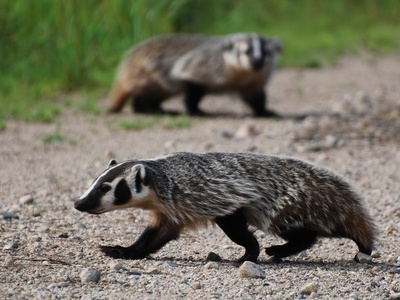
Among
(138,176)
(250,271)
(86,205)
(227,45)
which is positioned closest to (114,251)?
(86,205)

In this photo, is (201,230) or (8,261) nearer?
(8,261)

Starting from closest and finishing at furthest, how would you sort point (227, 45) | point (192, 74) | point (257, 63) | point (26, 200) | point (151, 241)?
1. point (151, 241)
2. point (26, 200)
3. point (257, 63)
4. point (192, 74)
5. point (227, 45)

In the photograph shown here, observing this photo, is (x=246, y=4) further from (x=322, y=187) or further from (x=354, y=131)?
(x=322, y=187)

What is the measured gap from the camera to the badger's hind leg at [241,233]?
15.9 ft

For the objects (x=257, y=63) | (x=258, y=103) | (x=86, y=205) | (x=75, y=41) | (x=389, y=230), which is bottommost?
(x=258, y=103)

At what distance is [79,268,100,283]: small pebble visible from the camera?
4.32 m

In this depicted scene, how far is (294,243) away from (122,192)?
97 cm

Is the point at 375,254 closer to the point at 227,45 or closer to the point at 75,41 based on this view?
the point at 227,45

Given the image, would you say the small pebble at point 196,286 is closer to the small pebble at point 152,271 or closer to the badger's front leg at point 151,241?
the small pebble at point 152,271

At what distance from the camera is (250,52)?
10.4 metres

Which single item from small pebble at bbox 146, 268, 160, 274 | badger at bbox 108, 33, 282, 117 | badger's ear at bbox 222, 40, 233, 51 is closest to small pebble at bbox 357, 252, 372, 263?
small pebble at bbox 146, 268, 160, 274

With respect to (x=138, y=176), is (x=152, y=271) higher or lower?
lower

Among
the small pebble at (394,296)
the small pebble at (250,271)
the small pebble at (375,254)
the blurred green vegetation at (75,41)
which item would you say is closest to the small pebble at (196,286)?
the small pebble at (250,271)

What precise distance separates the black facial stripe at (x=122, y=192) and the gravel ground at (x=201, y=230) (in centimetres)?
32
